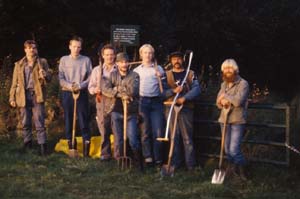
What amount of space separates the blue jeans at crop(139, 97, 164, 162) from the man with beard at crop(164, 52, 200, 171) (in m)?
0.26

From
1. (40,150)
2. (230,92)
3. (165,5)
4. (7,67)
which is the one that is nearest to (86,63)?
(40,150)

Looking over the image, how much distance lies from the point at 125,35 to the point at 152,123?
3320 mm

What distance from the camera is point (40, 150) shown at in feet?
40.6

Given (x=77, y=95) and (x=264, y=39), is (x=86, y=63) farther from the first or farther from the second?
(x=264, y=39)

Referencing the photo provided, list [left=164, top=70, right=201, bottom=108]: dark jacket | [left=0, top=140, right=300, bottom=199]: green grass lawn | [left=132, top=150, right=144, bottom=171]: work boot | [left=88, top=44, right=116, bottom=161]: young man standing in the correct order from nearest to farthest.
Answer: [left=0, top=140, right=300, bottom=199]: green grass lawn < [left=164, top=70, right=201, bottom=108]: dark jacket < [left=132, top=150, right=144, bottom=171]: work boot < [left=88, top=44, right=116, bottom=161]: young man standing

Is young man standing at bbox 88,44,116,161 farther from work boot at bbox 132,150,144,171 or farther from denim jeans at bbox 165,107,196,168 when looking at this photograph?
denim jeans at bbox 165,107,196,168

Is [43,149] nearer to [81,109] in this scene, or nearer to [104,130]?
[81,109]

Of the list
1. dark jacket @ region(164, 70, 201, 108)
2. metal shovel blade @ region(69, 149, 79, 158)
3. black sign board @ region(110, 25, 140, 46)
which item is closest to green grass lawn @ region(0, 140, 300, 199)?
metal shovel blade @ region(69, 149, 79, 158)

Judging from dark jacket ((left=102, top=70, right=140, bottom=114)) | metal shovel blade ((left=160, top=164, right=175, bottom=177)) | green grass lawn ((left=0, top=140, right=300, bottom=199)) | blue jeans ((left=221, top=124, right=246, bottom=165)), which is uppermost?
dark jacket ((left=102, top=70, right=140, bottom=114))

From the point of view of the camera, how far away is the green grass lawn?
31.1 feet

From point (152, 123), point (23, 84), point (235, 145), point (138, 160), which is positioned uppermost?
point (23, 84)

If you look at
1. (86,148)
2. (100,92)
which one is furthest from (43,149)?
(100,92)

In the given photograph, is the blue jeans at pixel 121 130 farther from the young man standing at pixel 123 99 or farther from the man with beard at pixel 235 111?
the man with beard at pixel 235 111

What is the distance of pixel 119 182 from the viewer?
10180 millimetres
